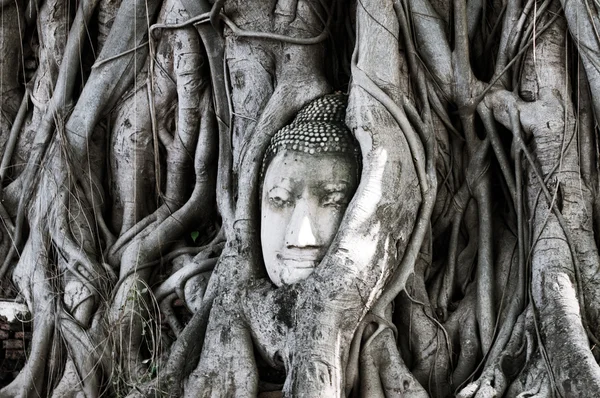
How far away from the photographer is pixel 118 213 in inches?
231

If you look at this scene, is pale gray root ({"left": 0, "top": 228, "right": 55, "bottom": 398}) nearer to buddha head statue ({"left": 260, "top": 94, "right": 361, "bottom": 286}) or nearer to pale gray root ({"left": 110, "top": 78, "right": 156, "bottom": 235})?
pale gray root ({"left": 110, "top": 78, "right": 156, "bottom": 235})

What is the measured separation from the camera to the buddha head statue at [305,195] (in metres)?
4.82

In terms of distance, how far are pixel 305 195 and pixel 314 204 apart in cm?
5

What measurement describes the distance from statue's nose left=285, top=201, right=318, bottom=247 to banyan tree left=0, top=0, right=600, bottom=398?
1 cm

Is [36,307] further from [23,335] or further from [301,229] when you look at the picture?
[301,229]

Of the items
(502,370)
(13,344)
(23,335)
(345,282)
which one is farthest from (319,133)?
(13,344)

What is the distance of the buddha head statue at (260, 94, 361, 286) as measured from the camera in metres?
4.82

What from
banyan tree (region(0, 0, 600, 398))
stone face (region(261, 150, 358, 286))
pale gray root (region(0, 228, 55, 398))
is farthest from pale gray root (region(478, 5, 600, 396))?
pale gray root (region(0, 228, 55, 398))

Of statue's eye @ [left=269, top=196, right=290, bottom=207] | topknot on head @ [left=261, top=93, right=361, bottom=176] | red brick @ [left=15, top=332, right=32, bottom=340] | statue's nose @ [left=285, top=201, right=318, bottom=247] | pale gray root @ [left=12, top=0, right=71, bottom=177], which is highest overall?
pale gray root @ [left=12, top=0, right=71, bottom=177]

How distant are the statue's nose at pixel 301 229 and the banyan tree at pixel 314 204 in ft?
0.03

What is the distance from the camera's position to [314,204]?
4.86 m

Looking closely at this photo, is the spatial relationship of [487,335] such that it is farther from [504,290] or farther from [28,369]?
[28,369]

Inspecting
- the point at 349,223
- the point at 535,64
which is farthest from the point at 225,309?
the point at 535,64

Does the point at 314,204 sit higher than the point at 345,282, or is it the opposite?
the point at 314,204
